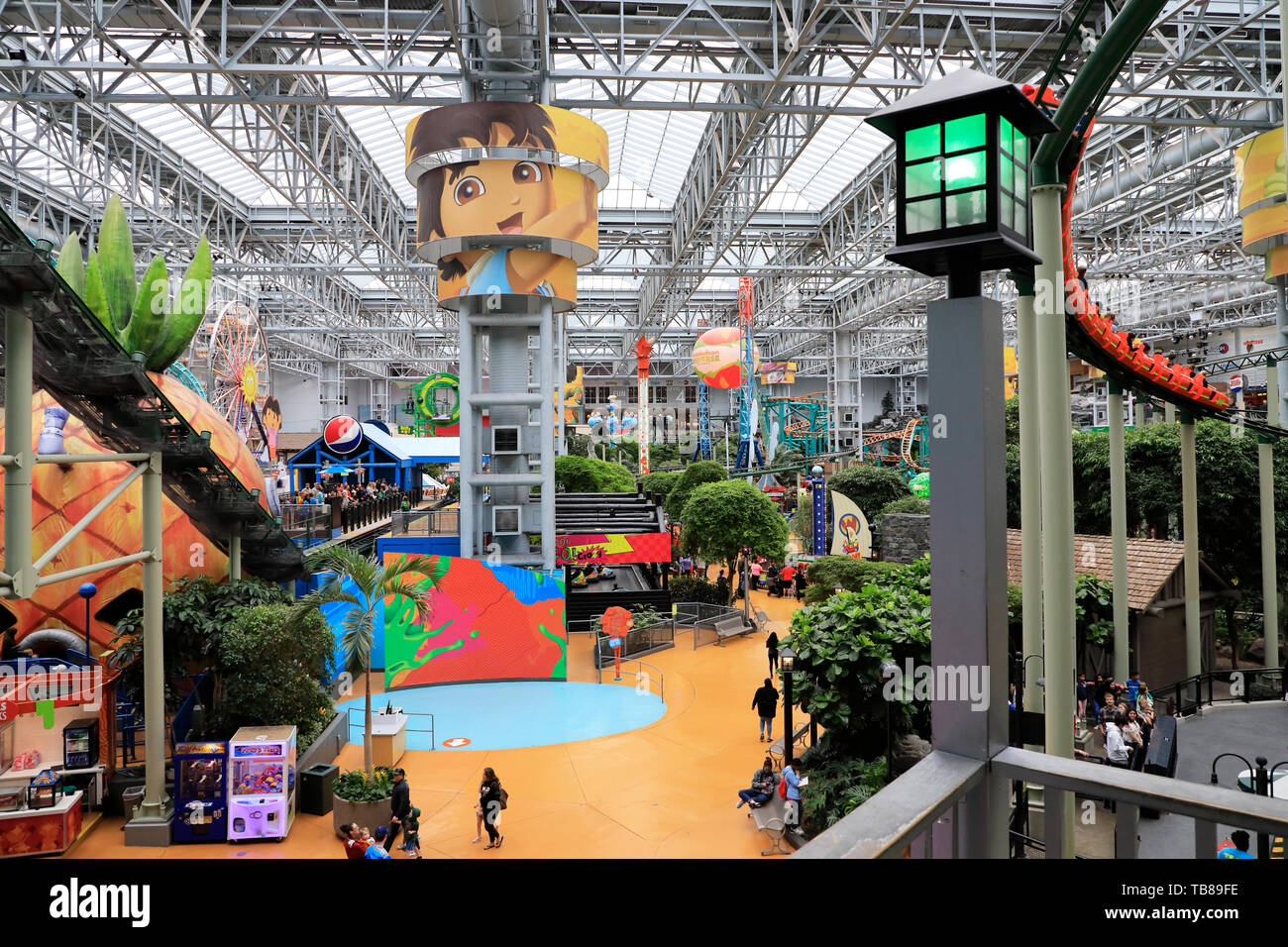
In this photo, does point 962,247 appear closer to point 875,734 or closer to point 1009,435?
point 875,734

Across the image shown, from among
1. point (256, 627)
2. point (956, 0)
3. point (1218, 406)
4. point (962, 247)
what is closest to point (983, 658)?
point (962, 247)

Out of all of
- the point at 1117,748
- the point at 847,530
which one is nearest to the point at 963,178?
the point at 1117,748

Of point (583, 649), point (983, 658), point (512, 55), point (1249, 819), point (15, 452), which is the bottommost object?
point (583, 649)

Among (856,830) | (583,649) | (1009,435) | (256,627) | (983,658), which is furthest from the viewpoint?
(1009,435)

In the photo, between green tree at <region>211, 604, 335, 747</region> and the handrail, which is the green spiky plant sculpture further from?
the handrail

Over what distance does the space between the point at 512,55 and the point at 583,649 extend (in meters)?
13.7

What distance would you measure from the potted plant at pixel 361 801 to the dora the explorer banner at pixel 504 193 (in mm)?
11024

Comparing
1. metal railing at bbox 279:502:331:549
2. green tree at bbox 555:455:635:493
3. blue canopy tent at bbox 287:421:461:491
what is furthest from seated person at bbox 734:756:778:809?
green tree at bbox 555:455:635:493

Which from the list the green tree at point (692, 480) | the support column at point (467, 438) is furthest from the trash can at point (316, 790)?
the green tree at point (692, 480)

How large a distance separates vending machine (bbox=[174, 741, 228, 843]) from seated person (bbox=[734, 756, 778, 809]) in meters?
6.54

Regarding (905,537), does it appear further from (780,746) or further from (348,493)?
(348,493)

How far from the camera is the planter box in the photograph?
10781mm

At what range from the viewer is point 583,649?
69.3ft

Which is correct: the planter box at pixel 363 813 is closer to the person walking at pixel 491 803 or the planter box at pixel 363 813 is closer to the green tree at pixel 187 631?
the person walking at pixel 491 803
